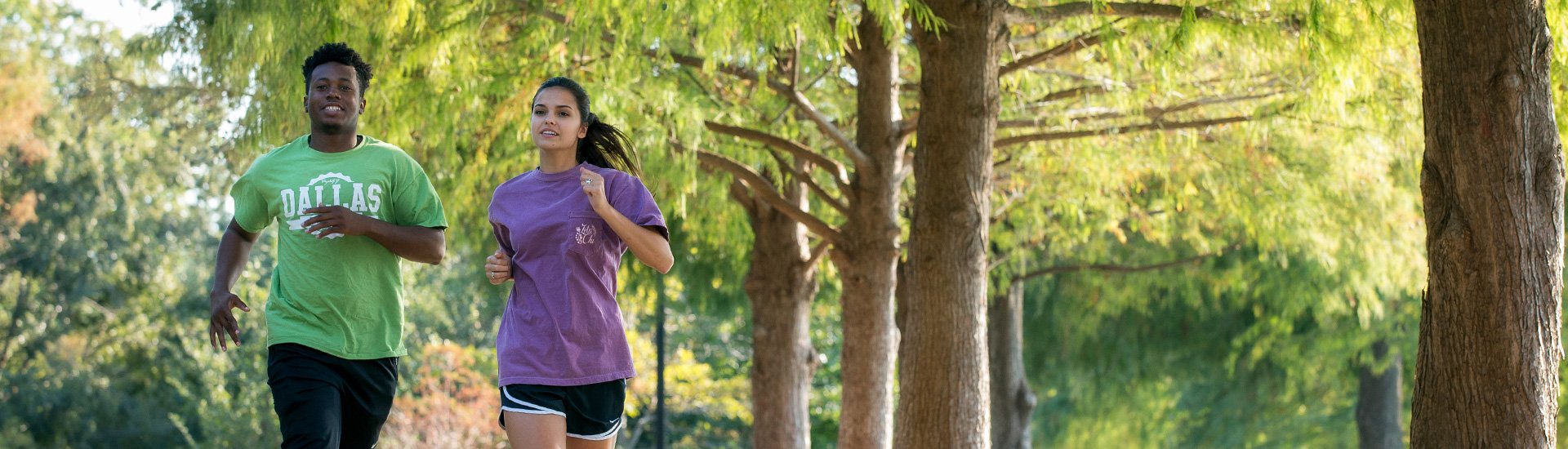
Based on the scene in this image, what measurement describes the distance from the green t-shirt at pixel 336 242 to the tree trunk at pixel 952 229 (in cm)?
434

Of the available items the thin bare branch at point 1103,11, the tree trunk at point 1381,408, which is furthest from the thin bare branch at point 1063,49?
the tree trunk at point 1381,408

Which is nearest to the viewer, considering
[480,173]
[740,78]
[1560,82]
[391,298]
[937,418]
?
[391,298]

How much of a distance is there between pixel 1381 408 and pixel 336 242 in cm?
2041

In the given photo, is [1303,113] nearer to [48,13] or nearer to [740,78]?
[740,78]

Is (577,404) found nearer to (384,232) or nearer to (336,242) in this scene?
(384,232)

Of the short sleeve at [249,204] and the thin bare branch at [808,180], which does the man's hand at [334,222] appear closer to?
the short sleeve at [249,204]

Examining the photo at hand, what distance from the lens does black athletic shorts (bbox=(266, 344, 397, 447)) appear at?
14.6 feet

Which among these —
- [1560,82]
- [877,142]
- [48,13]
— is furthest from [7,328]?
[1560,82]

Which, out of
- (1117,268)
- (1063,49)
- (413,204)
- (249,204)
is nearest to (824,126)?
(1063,49)

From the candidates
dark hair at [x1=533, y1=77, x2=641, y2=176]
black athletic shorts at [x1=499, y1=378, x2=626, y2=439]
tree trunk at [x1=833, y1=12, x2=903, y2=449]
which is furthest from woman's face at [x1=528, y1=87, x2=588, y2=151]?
tree trunk at [x1=833, y1=12, x2=903, y2=449]

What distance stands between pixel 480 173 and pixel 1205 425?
56.0 feet

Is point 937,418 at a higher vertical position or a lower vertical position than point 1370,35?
lower

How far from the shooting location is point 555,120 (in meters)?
4.53

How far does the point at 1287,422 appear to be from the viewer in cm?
2480
